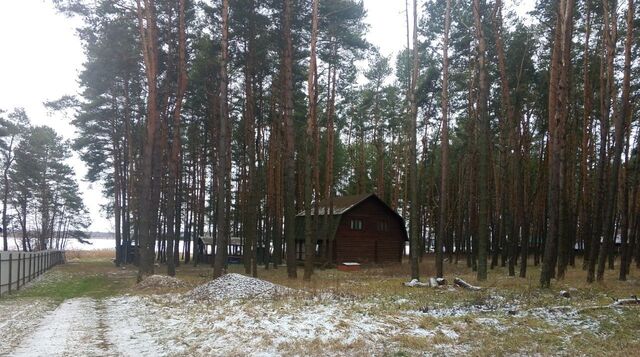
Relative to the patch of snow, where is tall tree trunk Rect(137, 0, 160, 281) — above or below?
above

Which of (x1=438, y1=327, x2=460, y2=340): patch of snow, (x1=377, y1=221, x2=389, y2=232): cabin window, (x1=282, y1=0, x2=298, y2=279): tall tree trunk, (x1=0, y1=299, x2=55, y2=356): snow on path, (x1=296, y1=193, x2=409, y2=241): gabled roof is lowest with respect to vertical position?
(x1=0, y1=299, x2=55, y2=356): snow on path

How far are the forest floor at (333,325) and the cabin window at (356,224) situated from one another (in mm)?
20819

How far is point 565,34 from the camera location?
601 inches

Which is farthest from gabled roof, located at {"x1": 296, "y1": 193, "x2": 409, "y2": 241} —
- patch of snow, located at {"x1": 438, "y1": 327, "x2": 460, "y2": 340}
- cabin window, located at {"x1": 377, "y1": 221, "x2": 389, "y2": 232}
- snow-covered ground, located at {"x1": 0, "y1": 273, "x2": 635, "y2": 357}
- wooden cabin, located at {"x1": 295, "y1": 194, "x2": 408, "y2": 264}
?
patch of snow, located at {"x1": 438, "y1": 327, "x2": 460, "y2": 340}

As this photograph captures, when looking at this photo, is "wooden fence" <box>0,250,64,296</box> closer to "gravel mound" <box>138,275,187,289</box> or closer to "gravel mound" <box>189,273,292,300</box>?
"gravel mound" <box>138,275,187,289</box>

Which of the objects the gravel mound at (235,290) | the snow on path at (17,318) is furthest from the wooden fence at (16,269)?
the gravel mound at (235,290)

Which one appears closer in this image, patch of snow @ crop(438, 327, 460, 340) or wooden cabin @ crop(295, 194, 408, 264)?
patch of snow @ crop(438, 327, 460, 340)

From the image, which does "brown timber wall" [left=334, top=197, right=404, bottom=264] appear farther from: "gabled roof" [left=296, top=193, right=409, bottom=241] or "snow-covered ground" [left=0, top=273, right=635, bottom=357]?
"snow-covered ground" [left=0, top=273, right=635, bottom=357]

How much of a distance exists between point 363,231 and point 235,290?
887 inches

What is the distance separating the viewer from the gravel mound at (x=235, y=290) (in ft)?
44.4

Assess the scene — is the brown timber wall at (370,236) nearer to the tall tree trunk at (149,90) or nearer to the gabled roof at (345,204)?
the gabled roof at (345,204)

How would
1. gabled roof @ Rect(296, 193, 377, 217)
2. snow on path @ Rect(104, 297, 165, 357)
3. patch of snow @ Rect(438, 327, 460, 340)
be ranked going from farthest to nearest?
gabled roof @ Rect(296, 193, 377, 217) < patch of snow @ Rect(438, 327, 460, 340) < snow on path @ Rect(104, 297, 165, 357)

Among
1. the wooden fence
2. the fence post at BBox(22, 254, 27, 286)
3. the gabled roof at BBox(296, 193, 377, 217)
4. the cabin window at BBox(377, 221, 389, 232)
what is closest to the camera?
the wooden fence

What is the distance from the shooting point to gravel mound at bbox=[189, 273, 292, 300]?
13531 mm
